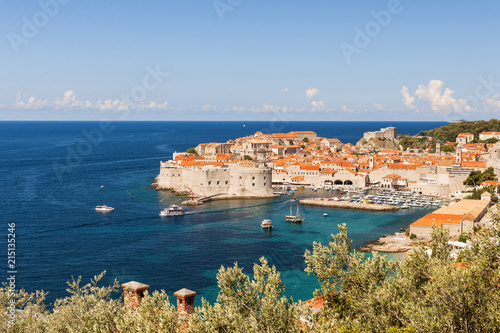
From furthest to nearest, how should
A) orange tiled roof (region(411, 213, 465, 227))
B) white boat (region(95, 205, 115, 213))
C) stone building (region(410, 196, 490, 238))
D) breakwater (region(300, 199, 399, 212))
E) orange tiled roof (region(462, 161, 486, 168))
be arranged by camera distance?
orange tiled roof (region(462, 161, 486, 168)) < breakwater (region(300, 199, 399, 212)) < white boat (region(95, 205, 115, 213)) < orange tiled roof (region(411, 213, 465, 227)) < stone building (region(410, 196, 490, 238))

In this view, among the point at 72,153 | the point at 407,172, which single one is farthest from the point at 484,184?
the point at 72,153

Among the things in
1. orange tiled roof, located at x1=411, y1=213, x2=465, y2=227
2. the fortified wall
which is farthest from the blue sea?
orange tiled roof, located at x1=411, y1=213, x2=465, y2=227

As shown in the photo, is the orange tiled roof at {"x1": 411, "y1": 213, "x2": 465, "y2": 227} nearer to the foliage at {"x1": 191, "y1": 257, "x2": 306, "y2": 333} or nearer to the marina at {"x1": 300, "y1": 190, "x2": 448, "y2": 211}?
the marina at {"x1": 300, "y1": 190, "x2": 448, "y2": 211}

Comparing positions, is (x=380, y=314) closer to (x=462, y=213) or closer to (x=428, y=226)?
(x=428, y=226)

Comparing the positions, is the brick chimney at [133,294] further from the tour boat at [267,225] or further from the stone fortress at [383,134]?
the stone fortress at [383,134]

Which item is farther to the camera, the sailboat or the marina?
the marina

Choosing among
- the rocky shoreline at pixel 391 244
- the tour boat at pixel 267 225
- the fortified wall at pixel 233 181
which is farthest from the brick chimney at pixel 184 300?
the fortified wall at pixel 233 181

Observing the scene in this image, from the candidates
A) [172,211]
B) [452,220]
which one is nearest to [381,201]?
[452,220]

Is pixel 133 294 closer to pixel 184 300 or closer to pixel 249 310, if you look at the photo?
pixel 184 300
